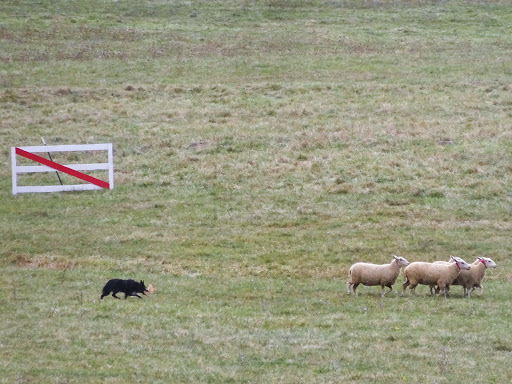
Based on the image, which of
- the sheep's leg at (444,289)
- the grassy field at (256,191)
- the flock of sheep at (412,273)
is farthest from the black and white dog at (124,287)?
the sheep's leg at (444,289)

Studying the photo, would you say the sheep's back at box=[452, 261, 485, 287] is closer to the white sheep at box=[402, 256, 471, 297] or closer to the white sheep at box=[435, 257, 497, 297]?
the white sheep at box=[435, 257, 497, 297]

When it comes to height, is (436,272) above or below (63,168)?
below

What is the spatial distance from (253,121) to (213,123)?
1.56 meters

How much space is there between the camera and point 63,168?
25906 mm

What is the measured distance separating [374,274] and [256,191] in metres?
10.1

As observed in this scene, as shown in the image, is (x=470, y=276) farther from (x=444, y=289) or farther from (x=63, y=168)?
(x=63, y=168)

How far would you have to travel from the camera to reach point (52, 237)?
21844mm

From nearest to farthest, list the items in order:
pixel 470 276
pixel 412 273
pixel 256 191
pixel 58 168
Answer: pixel 412 273
pixel 470 276
pixel 58 168
pixel 256 191

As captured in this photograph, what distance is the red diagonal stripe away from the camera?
25859 millimetres

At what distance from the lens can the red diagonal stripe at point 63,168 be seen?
1018 inches

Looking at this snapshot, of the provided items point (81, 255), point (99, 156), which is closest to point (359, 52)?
point (99, 156)

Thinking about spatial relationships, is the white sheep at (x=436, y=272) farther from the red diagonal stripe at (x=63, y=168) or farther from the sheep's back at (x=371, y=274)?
the red diagonal stripe at (x=63, y=168)

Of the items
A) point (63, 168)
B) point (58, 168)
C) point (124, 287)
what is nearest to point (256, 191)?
point (63, 168)

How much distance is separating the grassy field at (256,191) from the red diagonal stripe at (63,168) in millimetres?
646
